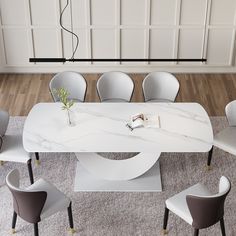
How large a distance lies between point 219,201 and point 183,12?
370 centimetres

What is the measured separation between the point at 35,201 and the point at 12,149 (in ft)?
3.70

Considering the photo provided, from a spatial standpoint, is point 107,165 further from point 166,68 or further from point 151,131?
point 166,68

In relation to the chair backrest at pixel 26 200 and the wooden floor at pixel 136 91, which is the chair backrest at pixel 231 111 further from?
the chair backrest at pixel 26 200

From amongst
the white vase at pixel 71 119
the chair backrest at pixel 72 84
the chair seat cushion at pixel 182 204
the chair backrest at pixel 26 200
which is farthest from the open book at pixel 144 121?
the chair backrest at pixel 26 200

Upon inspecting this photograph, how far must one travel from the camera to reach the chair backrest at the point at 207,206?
416 centimetres

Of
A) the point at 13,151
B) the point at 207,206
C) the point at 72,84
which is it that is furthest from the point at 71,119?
the point at 207,206

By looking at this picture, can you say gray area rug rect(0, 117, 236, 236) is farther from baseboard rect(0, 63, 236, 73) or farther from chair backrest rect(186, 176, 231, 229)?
baseboard rect(0, 63, 236, 73)

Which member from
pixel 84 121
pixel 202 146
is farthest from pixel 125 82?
pixel 202 146

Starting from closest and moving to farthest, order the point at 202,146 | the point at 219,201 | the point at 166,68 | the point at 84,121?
the point at 219,201 → the point at 202,146 → the point at 84,121 → the point at 166,68

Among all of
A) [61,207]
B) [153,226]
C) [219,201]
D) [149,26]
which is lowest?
[153,226]

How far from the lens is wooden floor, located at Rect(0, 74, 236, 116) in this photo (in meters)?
6.93

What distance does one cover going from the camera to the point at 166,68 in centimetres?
764

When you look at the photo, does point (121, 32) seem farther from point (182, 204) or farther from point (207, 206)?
point (207, 206)

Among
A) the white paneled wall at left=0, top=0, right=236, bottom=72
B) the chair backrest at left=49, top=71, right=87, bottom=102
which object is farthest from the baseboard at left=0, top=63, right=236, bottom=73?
the chair backrest at left=49, top=71, right=87, bottom=102
